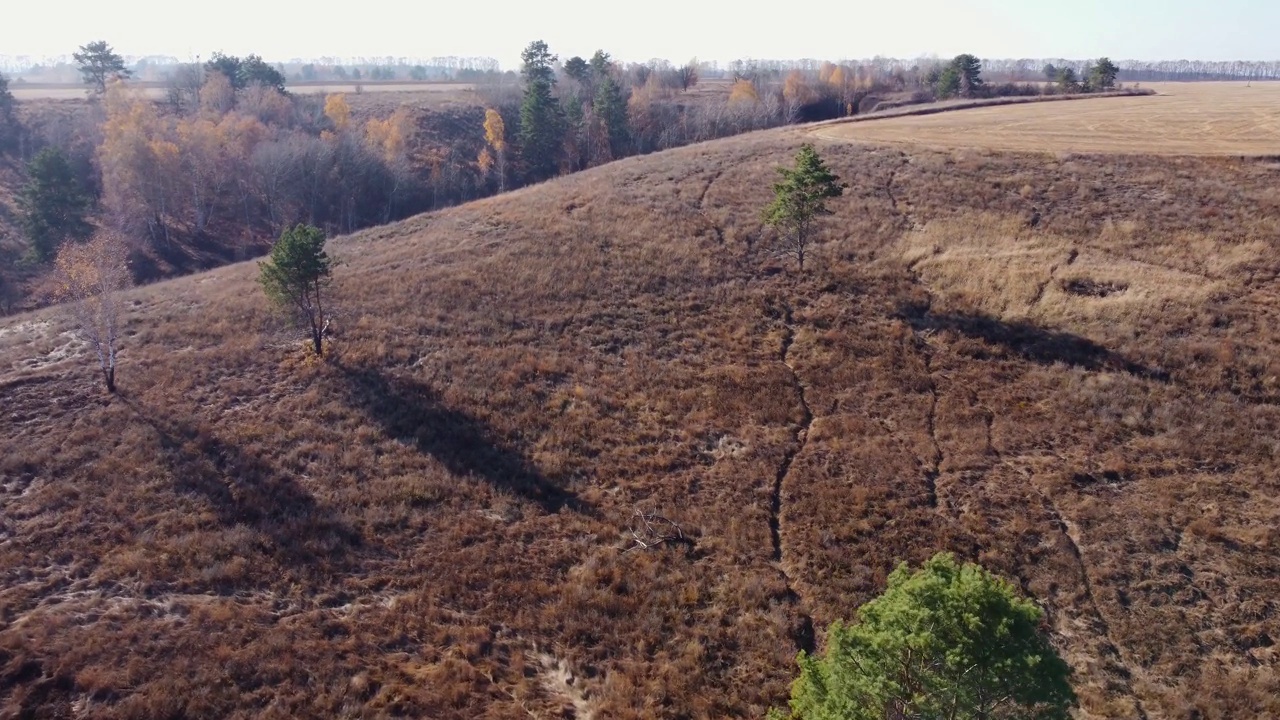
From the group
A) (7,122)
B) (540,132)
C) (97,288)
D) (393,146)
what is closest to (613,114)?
(540,132)

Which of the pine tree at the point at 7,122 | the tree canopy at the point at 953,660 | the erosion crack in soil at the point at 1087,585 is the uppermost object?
the pine tree at the point at 7,122

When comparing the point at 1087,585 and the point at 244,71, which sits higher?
the point at 244,71

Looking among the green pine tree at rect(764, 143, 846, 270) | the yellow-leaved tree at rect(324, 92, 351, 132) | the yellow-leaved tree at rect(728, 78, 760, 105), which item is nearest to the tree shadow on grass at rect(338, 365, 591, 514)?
the green pine tree at rect(764, 143, 846, 270)

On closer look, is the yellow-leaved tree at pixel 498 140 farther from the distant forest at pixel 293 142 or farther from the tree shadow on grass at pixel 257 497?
the tree shadow on grass at pixel 257 497

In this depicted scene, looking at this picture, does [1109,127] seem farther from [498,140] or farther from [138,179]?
[138,179]

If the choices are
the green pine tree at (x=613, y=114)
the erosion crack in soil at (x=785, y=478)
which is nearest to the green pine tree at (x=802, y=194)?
the erosion crack in soil at (x=785, y=478)

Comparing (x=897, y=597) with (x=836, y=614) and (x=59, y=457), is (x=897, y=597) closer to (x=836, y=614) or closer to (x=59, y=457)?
(x=836, y=614)

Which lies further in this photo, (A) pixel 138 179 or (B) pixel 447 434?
(A) pixel 138 179
